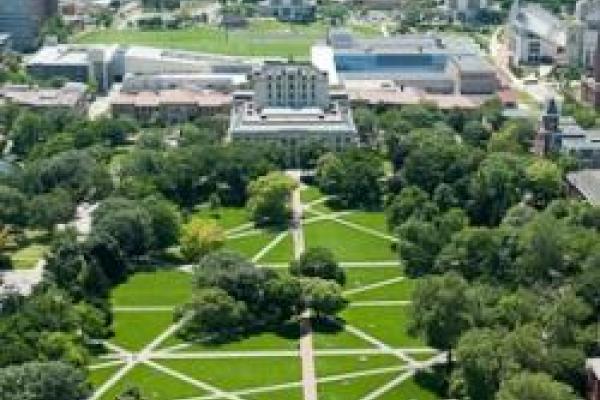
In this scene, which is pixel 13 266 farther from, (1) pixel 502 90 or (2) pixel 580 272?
(1) pixel 502 90

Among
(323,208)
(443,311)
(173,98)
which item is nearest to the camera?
(443,311)

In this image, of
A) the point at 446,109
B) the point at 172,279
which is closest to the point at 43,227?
the point at 172,279

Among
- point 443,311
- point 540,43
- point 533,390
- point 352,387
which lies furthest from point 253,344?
point 540,43

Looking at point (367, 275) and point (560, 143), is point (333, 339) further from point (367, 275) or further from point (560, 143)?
point (560, 143)

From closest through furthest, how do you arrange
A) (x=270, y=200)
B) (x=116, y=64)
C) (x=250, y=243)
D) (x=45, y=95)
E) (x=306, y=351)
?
1. (x=306, y=351)
2. (x=250, y=243)
3. (x=270, y=200)
4. (x=45, y=95)
5. (x=116, y=64)

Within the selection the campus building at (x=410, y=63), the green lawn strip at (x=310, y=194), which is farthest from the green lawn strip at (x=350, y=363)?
the campus building at (x=410, y=63)

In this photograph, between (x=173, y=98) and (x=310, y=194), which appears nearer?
(x=310, y=194)

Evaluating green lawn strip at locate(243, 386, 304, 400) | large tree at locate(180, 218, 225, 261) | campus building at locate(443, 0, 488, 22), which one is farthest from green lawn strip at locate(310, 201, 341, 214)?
campus building at locate(443, 0, 488, 22)
